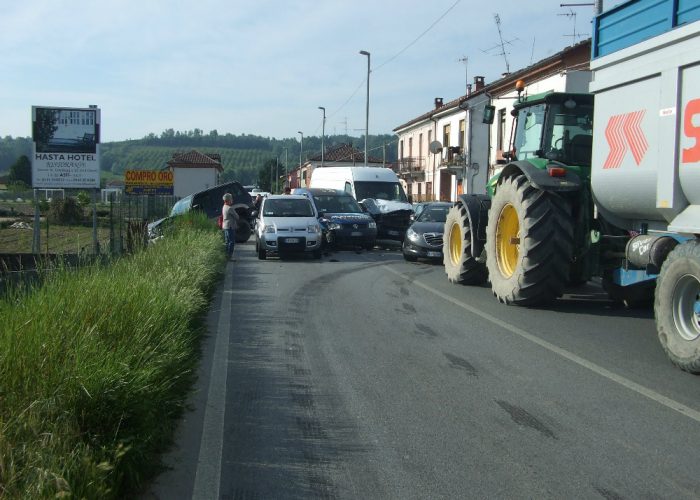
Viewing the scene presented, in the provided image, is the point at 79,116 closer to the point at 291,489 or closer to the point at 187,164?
the point at 291,489

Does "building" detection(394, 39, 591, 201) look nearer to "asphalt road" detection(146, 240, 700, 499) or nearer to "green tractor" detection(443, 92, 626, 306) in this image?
"green tractor" detection(443, 92, 626, 306)

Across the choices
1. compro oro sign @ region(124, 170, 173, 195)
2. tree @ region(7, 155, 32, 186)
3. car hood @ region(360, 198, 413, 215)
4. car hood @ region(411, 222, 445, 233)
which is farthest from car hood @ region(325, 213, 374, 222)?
tree @ region(7, 155, 32, 186)

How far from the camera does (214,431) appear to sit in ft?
16.9

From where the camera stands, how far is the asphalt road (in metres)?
4.28

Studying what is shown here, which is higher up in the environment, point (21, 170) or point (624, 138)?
point (21, 170)

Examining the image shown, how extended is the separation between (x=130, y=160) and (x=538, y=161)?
5333 inches

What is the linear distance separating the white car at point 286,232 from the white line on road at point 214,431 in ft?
33.0

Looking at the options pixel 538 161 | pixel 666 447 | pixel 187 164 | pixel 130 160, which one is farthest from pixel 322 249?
pixel 130 160

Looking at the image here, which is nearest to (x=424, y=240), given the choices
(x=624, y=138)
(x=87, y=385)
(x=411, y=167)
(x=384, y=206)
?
(x=384, y=206)

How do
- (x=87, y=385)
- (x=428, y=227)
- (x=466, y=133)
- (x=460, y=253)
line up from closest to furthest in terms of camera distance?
1. (x=87, y=385)
2. (x=460, y=253)
3. (x=428, y=227)
4. (x=466, y=133)

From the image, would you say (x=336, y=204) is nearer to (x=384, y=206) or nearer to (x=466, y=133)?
(x=384, y=206)

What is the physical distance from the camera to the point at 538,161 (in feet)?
35.0

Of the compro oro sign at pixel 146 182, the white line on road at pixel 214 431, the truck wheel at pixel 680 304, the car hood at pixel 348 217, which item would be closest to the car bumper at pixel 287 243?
the car hood at pixel 348 217

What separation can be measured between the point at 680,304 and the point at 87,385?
516 centimetres
